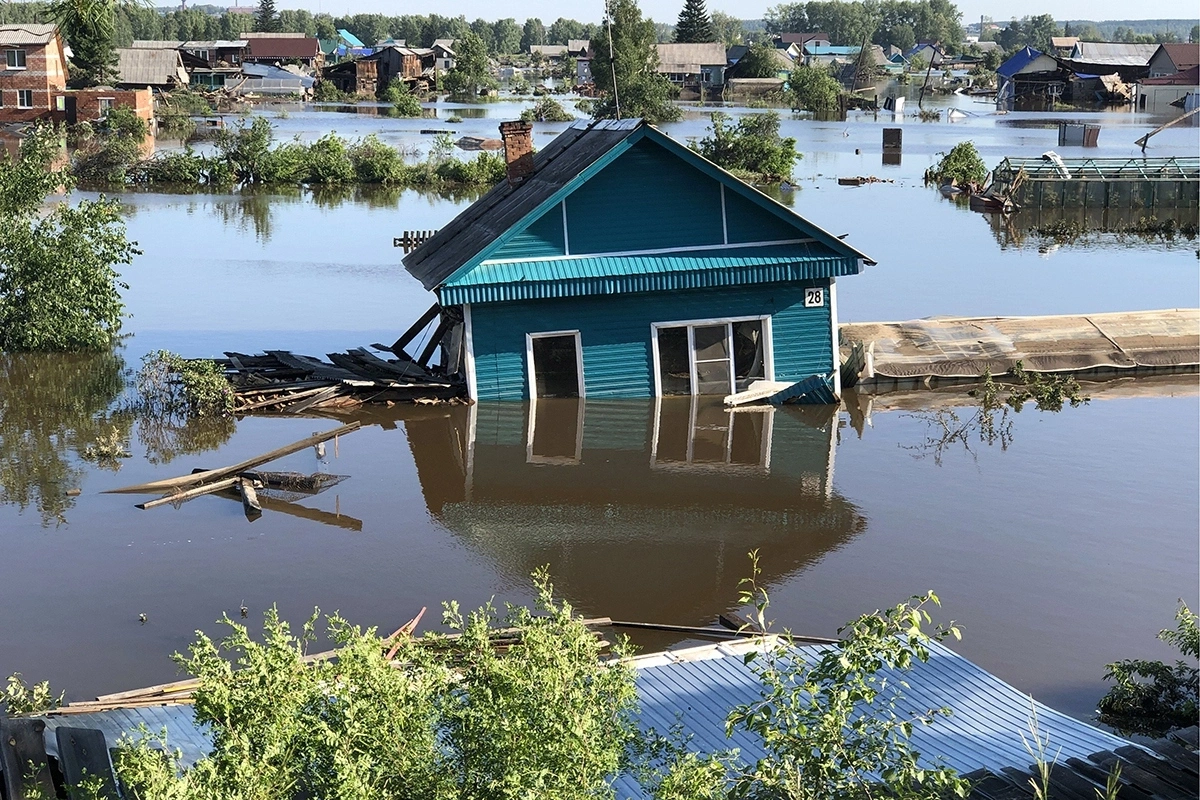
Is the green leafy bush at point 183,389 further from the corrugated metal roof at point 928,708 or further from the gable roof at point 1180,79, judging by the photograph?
the gable roof at point 1180,79

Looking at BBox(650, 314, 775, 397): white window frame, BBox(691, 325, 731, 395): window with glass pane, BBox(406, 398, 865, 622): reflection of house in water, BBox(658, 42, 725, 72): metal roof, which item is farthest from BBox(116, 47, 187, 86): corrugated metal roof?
BBox(691, 325, 731, 395): window with glass pane

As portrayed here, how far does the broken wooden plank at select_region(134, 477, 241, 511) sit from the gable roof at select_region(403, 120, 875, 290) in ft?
13.6

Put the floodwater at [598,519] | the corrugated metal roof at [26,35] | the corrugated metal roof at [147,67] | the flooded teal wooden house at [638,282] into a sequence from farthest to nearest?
the corrugated metal roof at [147,67]
the corrugated metal roof at [26,35]
the flooded teal wooden house at [638,282]
the floodwater at [598,519]

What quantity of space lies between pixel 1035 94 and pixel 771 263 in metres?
93.0

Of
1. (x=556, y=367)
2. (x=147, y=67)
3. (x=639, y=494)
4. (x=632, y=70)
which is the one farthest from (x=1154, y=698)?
(x=147, y=67)

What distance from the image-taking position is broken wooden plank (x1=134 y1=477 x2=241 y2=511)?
16000mm

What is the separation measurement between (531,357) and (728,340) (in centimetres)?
306

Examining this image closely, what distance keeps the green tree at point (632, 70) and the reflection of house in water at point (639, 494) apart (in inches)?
1952

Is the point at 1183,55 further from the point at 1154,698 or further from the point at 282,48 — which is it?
the point at 1154,698

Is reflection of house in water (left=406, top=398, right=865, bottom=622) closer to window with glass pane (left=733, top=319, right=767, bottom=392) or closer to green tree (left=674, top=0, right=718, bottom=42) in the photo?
window with glass pane (left=733, top=319, right=767, bottom=392)

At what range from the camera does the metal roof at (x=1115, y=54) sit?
352 feet

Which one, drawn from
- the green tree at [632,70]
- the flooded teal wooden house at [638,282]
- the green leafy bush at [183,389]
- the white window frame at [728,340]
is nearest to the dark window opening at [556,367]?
the flooded teal wooden house at [638,282]

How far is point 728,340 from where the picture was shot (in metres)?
20.2

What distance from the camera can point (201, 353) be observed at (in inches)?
904
